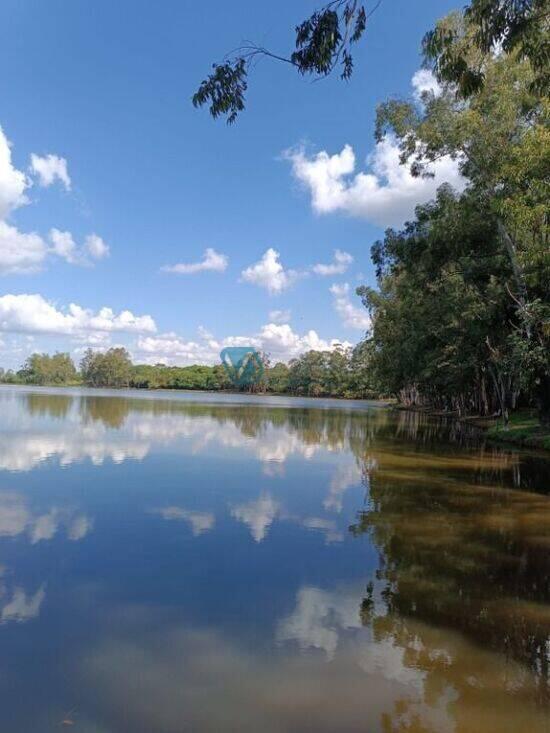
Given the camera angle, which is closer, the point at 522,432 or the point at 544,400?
the point at 544,400

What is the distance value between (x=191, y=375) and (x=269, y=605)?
6211 inches

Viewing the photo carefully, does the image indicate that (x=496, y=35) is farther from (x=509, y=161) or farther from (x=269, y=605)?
(x=509, y=161)

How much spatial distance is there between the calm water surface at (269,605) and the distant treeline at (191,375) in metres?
102

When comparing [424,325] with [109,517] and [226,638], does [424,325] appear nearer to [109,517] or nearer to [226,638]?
[109,517]

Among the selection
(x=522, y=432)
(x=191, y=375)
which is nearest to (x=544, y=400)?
(x=522, y=432)

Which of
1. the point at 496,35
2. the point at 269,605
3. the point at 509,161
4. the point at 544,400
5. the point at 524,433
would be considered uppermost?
the point at 509,161

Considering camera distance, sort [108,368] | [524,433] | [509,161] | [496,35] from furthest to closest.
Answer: [108,368], [524,433], [509,161], [496,35]

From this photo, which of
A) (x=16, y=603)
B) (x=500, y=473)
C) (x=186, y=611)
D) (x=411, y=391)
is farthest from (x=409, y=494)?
(x=411, y=391)

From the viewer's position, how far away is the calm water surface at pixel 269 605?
4395 millimetres

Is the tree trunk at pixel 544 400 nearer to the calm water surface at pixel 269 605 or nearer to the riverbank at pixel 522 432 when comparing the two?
the riverbank at pixel 522 432

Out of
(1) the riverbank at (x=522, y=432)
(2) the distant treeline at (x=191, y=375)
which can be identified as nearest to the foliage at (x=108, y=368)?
(2) the distant treeline at (x=191, y=375)

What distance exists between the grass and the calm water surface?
11476 millimetres

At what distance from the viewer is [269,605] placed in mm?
6359

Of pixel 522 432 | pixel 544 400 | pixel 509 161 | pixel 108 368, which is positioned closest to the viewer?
pixel 509 161
